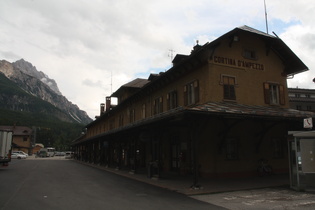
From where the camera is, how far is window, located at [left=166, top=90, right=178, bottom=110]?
18.9 m

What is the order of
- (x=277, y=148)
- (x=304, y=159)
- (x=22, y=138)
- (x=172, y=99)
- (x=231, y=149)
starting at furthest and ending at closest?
1. (x=22, y=138)
2. (x=172, y=99)
3. (x=277, y=148)
4. (x=231, y=149)
5. (x=304, y=159)

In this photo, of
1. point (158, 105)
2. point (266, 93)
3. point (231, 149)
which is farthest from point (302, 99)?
point (231, 149)

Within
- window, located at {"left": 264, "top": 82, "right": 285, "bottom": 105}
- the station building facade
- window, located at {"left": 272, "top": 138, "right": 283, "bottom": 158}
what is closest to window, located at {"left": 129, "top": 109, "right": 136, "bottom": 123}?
the station building facade

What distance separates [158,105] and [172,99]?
2737 millimetres

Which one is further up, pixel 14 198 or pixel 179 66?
pixel 179 66

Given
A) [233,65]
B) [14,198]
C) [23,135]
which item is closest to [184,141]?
[233,65]

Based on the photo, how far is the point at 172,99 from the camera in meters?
19.2

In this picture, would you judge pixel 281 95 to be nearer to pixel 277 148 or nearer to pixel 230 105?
pixel 277 148

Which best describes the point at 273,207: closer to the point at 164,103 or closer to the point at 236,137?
the point at 236,137

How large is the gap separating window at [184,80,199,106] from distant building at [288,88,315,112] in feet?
140

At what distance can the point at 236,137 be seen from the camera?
633 inches

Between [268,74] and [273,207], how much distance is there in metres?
11.6

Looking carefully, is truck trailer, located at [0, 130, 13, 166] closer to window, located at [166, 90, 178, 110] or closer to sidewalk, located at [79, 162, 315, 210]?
window, located at [166, 90, 178, 110]

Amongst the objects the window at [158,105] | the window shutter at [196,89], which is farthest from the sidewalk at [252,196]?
the window at [158,105]
